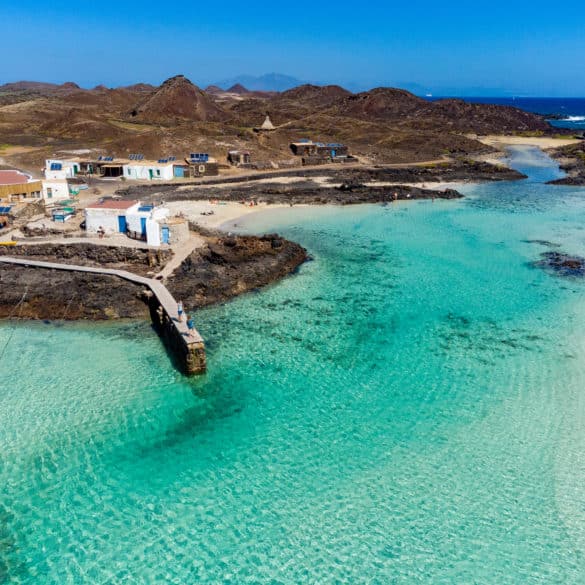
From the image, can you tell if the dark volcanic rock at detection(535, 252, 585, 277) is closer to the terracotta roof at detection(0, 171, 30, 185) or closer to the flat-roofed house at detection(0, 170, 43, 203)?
the flat-roofed house at detection(0, 170, 43, 203)

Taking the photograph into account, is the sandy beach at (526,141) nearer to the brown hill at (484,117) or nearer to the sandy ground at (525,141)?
the sandy ground at (525,141)

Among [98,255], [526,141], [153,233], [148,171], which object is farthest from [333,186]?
[526,141]

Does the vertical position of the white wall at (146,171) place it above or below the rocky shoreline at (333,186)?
above

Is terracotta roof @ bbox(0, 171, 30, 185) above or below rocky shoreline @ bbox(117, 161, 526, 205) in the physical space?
above

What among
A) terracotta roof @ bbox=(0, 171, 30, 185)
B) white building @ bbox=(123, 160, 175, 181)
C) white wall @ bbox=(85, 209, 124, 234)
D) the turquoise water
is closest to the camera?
the turquoise water

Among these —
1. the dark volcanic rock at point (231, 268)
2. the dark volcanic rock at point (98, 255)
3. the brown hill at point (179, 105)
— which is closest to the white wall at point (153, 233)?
the dark volcanic rock at point (98, 255)

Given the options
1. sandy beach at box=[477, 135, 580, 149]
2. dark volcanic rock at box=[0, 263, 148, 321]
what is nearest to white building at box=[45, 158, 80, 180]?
dark volcanic rock at box=[0, 263, 148, 321]

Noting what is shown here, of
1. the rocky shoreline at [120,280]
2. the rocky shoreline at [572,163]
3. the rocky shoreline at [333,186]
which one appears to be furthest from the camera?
the rocky shoreline at [572,163]

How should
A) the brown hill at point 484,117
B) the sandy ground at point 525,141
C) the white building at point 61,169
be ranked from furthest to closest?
the brown hill at point 484,117 < the sandy ground at point 525,141 < the white building at point 61,169

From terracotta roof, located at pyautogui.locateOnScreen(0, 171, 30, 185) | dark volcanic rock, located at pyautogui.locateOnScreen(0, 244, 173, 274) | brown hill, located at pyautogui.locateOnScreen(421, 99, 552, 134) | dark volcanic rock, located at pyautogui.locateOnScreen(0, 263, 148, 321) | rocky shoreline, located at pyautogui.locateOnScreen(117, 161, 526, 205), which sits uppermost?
brown hill, located at pyautogui.locateOnScreen(421, 99, 552, 134)
